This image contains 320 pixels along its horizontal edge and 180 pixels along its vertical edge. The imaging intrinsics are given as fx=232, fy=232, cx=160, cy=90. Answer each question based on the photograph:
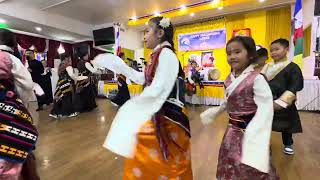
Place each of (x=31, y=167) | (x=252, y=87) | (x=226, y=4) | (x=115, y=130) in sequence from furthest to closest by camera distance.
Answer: (x=226, y=4) → (x=31, y=167) → (x=252, y=87) → (x=115, y=130)

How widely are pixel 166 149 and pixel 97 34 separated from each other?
29.5 ft

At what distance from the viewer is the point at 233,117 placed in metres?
1.25

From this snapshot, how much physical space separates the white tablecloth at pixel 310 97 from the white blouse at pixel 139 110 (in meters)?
4.97

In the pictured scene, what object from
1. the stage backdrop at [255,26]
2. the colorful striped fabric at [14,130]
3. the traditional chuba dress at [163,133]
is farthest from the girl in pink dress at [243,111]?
the stage backdrop at [255,26]

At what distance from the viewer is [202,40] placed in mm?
7625

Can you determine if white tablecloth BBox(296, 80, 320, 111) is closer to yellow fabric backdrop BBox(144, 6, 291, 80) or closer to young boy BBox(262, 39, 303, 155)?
yellow fabric backdrop BBox(144, 6, 291, 80)

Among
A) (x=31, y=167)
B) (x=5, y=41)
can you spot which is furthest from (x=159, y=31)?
(x=31, y=167)

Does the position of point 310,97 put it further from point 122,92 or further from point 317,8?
point 122,92

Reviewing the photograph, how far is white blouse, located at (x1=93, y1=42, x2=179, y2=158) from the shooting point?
0.83 metres

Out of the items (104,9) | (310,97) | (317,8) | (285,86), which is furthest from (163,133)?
(104,9)

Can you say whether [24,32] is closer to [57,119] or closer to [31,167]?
[57,119]

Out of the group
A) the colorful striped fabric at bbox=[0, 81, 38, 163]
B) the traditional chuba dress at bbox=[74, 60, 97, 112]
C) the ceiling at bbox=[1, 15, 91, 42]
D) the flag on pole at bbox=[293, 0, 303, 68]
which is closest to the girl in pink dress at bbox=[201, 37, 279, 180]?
the colorful striped fabric at bbox=[0, 81, 38, 163]

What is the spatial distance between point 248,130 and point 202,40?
273 inches

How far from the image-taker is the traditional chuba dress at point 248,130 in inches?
37.8
